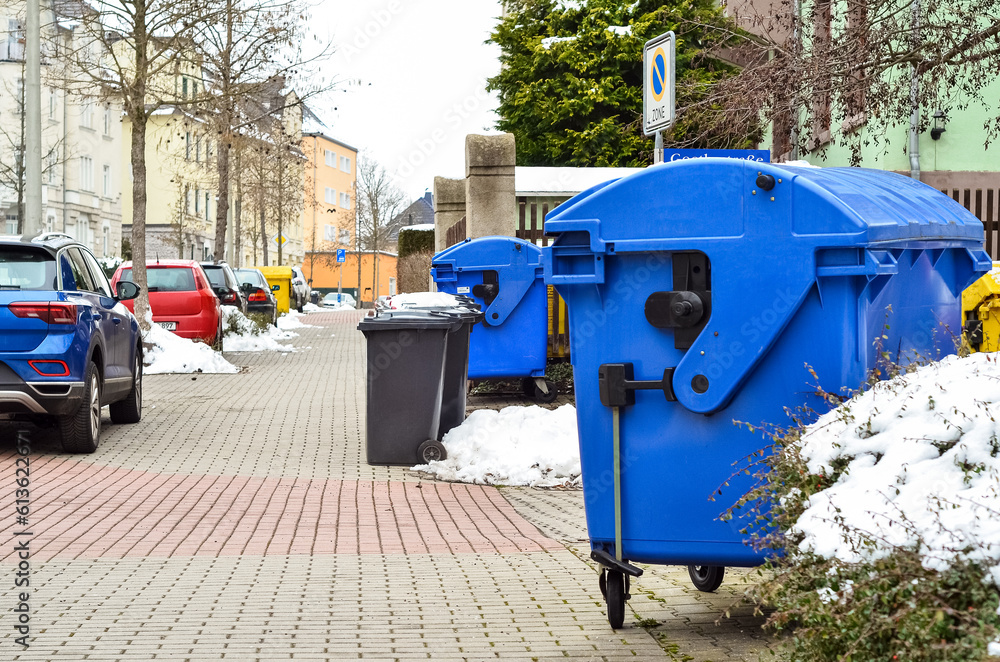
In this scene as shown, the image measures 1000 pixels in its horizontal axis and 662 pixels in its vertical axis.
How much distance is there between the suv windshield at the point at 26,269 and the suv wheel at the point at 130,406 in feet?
7.01

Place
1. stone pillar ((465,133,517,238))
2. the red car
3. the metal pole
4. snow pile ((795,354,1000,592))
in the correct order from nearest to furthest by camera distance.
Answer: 1. snow pile ((795,354,1000,592))
2. stone pillar ((465,133,517,238))
3. the metal pole
4. the red car

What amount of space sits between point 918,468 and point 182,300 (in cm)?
1787

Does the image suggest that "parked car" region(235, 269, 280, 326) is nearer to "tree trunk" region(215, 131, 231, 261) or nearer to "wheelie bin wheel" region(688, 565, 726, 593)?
"tree trunk" region(215, 131, 231, 261)

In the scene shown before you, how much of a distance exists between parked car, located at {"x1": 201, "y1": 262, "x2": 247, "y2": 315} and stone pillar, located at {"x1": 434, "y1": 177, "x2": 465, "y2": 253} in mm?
7516

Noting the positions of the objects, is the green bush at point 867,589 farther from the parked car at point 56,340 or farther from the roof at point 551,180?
the roof at point 551,180

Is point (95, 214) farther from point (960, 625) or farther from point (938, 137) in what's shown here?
point (960, 625)

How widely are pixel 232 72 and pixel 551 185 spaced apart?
39.5 feet

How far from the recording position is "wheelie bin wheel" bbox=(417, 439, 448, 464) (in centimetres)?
921

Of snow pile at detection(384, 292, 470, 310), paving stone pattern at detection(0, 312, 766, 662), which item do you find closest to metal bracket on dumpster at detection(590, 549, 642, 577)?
paving stone pattern at detection(0, 312, 766, 662)

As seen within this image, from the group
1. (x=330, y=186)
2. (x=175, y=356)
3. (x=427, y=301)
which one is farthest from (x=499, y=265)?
(x=330, y=186)

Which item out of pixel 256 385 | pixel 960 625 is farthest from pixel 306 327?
pixel 960 625

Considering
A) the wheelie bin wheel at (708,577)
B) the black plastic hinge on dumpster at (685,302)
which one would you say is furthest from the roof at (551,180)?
the black plastic hinge on dumpster at (685,302)

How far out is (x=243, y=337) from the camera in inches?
937

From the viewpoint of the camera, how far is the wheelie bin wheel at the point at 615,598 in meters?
4.68
